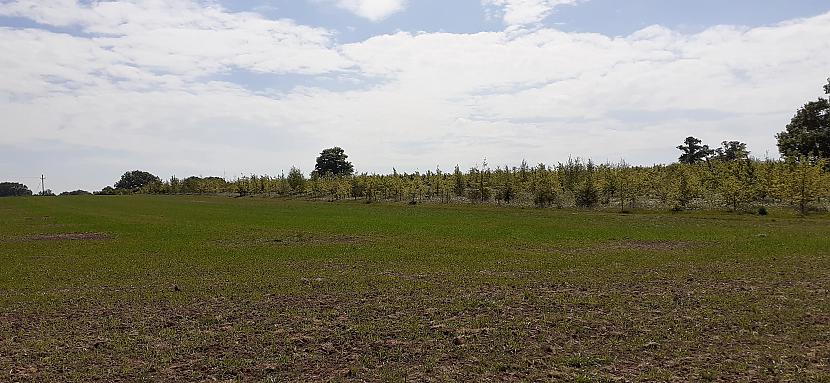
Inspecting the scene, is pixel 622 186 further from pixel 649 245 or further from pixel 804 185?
pixel 649 245

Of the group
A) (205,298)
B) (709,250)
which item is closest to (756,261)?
(709,250)

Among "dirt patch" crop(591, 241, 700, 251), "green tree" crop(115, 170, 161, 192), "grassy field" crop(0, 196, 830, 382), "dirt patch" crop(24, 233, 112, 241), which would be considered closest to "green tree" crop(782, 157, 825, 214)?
"grassy field" crop(0, 196, 830, 382)

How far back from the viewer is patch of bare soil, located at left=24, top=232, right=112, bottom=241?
30703 millimetres

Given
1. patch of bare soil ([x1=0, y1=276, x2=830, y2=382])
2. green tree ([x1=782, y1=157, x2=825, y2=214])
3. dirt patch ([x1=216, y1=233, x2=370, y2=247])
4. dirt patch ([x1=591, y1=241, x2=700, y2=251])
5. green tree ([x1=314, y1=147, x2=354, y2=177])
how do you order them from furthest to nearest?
green tree ([x1=314, y1=147, x2=354, y2=177]) → green tree ([x1=782, y1=157, x2=825, y2=214]) → dirt patch ([x1=216, y1=233, x2=370, y2=247]) → dirt patch ([x1=591, y1=241, x2=700, y2=251]) → patch of bare soil ([x1=0, y1=276, x2=830, y2=382])

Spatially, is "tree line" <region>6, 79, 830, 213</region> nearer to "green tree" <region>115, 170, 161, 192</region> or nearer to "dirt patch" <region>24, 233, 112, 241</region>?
"dirt patch" <region>24, 233, 112, 241</region>

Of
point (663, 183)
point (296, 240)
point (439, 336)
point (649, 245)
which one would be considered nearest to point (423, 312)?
point (439, 336)

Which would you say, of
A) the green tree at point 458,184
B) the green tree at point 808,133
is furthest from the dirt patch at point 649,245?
the green tree at point 458,184

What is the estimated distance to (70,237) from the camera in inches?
1251

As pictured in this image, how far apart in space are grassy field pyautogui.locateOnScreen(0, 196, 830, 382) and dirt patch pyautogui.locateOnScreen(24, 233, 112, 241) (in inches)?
203

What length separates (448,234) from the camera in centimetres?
3031

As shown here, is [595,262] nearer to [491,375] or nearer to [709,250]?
[709,250]

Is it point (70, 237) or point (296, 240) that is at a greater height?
point (70, 237)

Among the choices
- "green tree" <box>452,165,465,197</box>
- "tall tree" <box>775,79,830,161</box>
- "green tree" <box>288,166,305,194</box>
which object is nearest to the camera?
"tall tree" <box>775,79,830,161</box>

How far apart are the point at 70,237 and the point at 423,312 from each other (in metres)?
26.7
